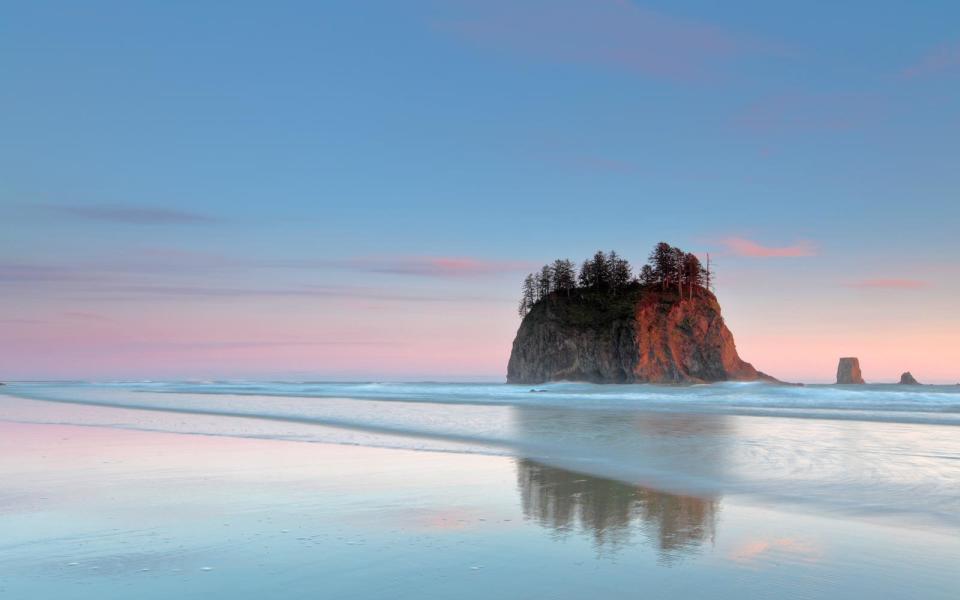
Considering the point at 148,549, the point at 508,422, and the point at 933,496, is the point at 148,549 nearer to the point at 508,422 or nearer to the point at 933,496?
the point at 933,496

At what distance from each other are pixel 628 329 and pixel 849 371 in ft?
→ 78.6

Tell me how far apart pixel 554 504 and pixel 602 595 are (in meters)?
3.61

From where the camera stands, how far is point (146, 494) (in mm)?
9016

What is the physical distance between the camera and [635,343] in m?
79.1

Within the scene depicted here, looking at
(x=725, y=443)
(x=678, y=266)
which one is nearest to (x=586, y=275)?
(x=678, y=266)

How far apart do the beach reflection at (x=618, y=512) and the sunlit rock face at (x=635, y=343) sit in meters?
69.2

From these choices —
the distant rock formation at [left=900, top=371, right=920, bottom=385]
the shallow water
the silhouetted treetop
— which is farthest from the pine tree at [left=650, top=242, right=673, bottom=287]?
the shallow water

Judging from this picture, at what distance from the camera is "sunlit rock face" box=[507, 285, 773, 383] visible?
3113 inches

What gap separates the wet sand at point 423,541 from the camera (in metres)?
5.10

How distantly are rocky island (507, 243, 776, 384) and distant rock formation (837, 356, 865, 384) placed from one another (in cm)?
1143

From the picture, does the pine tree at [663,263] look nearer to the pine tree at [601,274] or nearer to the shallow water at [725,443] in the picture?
the pine tree at [601,274]

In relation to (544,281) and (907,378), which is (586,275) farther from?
(907,378)

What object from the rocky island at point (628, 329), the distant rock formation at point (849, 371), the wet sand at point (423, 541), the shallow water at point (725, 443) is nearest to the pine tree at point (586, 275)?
the rocky island at point (628, 329)

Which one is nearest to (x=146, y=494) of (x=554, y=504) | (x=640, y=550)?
(x=554, y=504)
